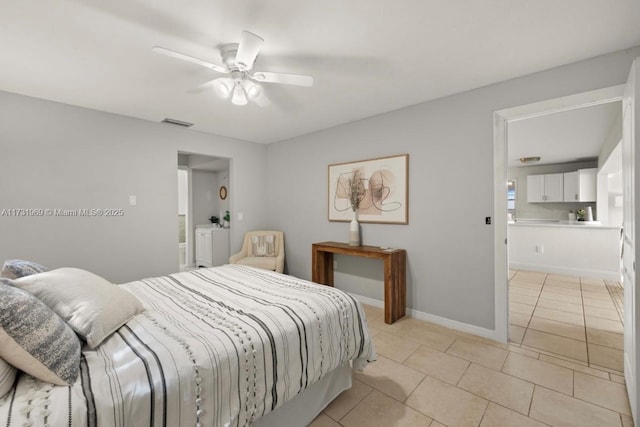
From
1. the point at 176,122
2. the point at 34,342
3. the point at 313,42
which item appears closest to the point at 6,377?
the point at 34,342

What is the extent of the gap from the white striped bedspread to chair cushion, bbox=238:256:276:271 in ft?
6.60

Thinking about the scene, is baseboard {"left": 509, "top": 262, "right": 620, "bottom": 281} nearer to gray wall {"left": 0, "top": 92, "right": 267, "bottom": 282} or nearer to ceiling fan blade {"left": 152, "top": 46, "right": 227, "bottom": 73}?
gray wall {"left": 0, "top": 92, "right": 267, "bottom": 282}

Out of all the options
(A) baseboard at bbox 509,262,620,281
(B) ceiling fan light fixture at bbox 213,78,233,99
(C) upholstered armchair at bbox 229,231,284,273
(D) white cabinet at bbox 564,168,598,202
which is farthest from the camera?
(D) white cabinet at bbox 564,168,598,202

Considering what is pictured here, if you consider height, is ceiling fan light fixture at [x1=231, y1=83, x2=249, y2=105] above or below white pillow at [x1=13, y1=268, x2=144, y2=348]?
above

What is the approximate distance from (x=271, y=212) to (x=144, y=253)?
1.98 meters

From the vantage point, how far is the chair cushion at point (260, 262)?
13.5ft

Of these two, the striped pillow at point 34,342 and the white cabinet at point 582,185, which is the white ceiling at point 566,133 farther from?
the striped pillow at point 34,342

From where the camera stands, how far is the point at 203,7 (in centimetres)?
162

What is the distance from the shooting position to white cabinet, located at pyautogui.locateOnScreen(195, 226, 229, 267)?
5289 mm

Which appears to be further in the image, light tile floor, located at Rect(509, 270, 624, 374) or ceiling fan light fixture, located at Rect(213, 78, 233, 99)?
light tile floor, located at Rect(509, 270, 624, 374)

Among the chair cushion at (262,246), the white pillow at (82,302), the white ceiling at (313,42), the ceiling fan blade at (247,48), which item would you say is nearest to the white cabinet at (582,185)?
the white ceiling at (313,42)

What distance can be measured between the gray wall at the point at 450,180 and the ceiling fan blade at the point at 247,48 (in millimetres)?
1960

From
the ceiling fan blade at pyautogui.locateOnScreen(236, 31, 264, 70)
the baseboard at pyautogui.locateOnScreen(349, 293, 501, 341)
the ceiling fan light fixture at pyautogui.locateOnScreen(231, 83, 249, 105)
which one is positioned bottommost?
the baseboard at pyautogui.locateOnScreen(349, 293, 501, 341)

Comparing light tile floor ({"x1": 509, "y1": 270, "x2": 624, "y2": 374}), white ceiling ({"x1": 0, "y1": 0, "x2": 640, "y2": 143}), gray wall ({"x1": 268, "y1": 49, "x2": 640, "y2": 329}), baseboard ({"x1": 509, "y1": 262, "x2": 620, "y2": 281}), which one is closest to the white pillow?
white ceiling ({"x1": 0, "y1": 0, "x2": 640, "y2": 143})
